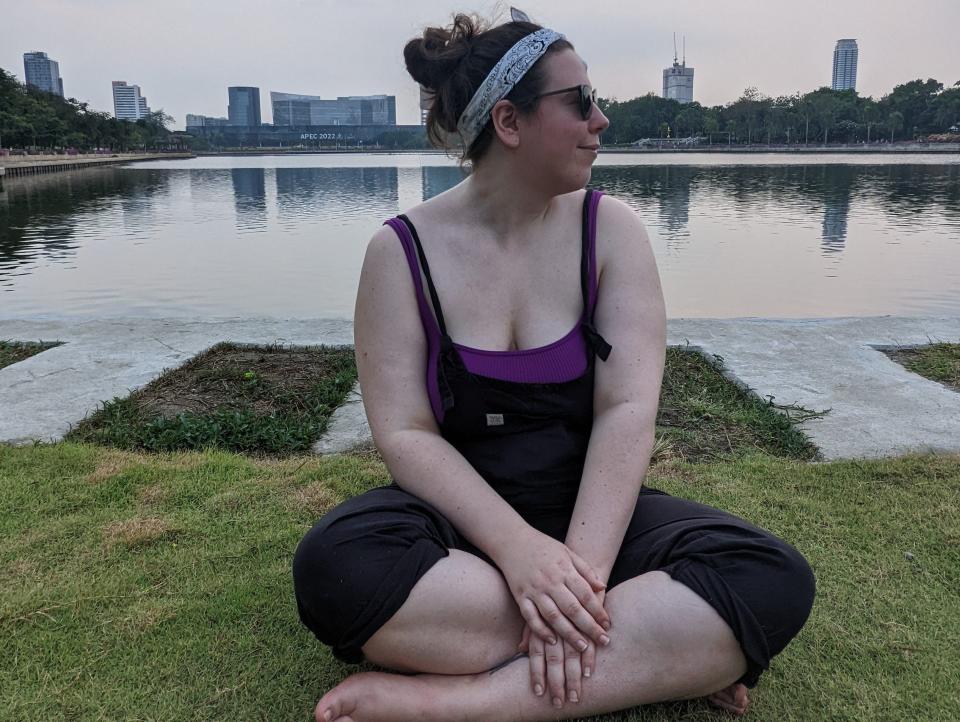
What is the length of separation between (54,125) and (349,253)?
52.7 metres

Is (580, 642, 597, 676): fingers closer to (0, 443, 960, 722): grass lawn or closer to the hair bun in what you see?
(0, 443, 960, 722): grass lawn

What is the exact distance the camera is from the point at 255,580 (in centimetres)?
217

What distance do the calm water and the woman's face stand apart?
5.53 metres

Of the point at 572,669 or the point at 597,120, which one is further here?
the point at 597,120

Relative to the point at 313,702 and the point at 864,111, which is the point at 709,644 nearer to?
the point at 313,702

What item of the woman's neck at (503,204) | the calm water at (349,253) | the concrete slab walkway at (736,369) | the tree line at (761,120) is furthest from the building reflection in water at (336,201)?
the tree line at (761,120)

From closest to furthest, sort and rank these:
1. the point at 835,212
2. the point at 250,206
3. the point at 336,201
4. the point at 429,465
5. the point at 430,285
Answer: the point at 429,465 < the point at 430,285 < the point at 835,212 < the point at 250,206 < the point at 336,201

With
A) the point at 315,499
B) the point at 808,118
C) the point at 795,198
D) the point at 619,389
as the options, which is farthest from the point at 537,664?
the point at 808,118

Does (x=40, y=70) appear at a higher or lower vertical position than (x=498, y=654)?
higher

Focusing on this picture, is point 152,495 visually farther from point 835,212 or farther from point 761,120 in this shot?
point 761,120

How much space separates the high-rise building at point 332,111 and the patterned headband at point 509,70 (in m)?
124

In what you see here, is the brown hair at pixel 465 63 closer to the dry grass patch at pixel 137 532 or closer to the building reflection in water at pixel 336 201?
the dry grass patch at pixel 137 532

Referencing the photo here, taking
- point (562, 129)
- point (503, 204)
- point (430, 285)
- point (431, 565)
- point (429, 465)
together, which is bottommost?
point (431, 565)

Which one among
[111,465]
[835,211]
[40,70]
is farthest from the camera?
[40,70]
